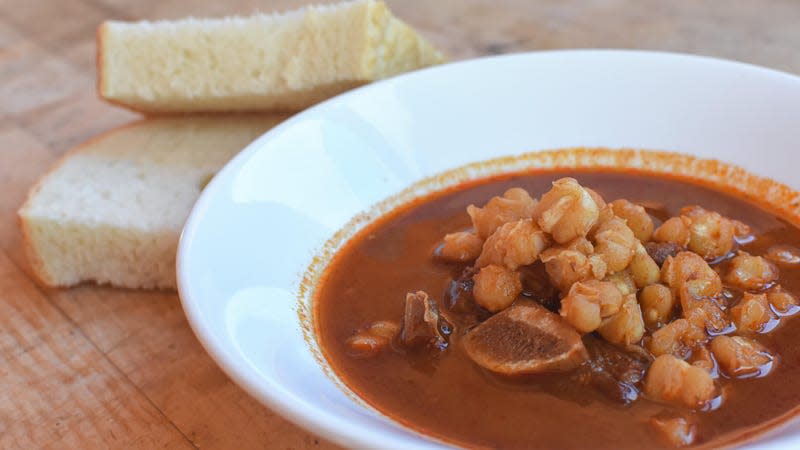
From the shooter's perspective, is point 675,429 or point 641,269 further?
point 641,269

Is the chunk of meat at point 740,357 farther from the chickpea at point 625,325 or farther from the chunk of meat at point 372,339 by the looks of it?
the chunk of meat at point 372,339

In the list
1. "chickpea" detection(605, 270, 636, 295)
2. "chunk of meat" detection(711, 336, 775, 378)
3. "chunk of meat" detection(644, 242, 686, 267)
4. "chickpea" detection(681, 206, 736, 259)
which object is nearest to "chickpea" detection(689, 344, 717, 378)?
"chunk of meat" detection(711, 336, 775, 378)

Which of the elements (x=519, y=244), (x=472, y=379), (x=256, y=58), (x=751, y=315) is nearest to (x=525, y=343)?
(x=472, y=379)

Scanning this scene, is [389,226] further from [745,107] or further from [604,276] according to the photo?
[745,107]

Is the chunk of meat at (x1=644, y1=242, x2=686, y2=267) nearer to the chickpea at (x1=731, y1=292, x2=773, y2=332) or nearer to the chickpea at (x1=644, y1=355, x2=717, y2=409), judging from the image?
the chickpea at (x1=731, y1=292, x2=773, y2=332)

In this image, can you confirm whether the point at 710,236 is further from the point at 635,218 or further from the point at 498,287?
the point at 498,287
